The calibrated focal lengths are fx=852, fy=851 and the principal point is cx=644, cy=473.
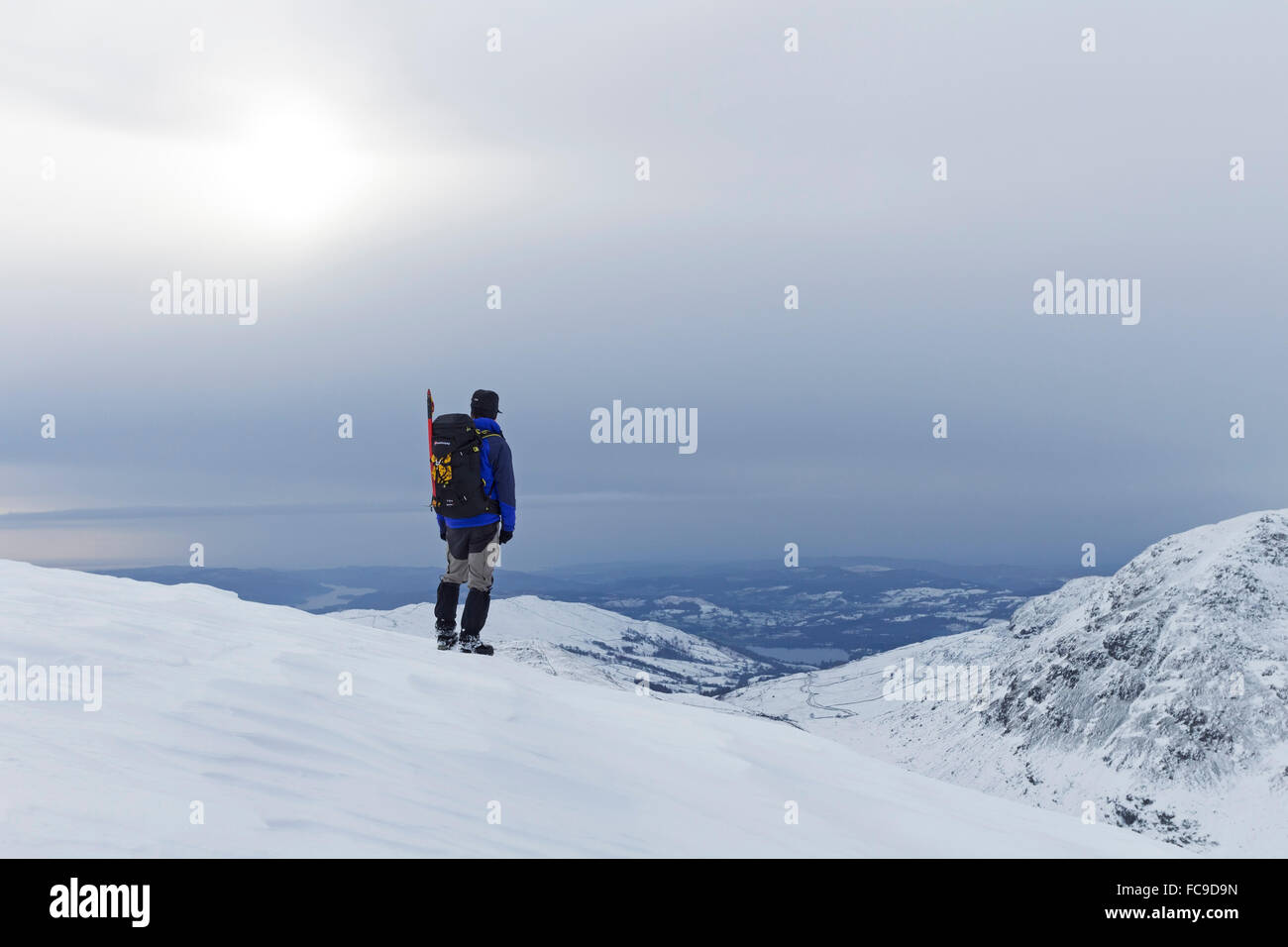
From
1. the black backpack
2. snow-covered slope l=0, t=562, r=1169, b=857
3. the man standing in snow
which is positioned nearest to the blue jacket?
the man standing in snow

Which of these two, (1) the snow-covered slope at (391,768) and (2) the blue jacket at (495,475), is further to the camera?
(2) the blue jacket at (495,475)

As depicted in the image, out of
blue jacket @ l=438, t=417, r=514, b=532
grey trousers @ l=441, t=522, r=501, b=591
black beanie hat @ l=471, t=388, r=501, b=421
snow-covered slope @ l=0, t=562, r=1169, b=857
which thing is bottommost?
snow-covered slope @ l=0, t=562, r=1169, b=857

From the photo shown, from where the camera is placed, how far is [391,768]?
7473 millimetres

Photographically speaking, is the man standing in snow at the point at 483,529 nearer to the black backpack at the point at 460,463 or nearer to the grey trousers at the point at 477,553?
the grey trousers at the point at 477,553

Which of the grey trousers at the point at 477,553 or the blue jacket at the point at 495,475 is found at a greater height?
the blue jacket at the point at 495,475

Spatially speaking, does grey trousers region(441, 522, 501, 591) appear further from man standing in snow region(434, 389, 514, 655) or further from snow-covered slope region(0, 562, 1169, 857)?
snow-covered slope region(0, 562, 1169, 857)

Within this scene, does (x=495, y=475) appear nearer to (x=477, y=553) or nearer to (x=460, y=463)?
(x=460, y=463)

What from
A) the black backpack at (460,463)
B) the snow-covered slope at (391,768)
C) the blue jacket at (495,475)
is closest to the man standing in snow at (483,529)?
the blue jacket at (495,475)

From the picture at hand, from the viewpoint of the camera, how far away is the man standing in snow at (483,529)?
1384 centimetres

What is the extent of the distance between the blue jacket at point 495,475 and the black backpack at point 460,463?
0.11 meters

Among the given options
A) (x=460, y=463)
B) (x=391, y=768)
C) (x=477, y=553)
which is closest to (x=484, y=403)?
(x=460, y=463)

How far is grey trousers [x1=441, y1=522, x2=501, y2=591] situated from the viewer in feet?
45.6
